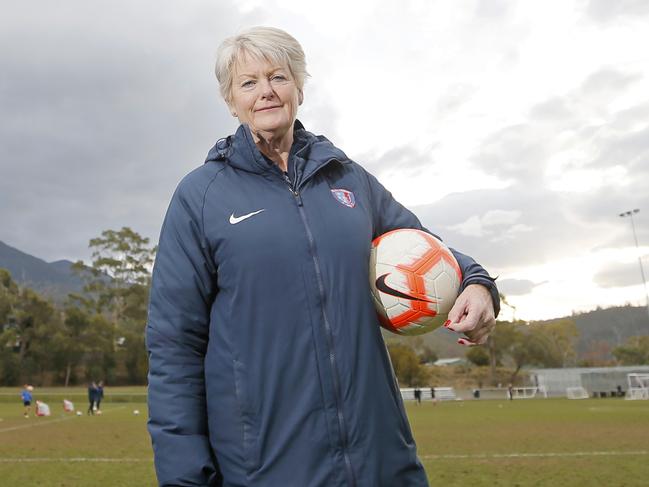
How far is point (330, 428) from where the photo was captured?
182 centimetres

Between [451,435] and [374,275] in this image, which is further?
[451,435]

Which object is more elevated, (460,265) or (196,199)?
(196,199)

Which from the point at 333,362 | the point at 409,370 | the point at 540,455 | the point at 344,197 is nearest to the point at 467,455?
the point at 540,455

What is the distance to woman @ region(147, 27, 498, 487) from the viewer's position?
1.83 metres

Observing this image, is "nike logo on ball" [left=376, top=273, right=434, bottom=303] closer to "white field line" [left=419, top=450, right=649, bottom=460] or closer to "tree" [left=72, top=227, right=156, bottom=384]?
"white field line" [left=419, top=450, right=649, bottom=460]

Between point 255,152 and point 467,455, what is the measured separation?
1128 centimetres

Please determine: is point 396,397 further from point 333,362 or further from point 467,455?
point 467,455

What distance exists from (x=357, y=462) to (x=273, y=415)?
265mm

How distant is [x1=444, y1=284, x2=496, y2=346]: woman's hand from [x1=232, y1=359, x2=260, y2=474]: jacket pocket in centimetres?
67

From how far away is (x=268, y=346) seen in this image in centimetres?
187

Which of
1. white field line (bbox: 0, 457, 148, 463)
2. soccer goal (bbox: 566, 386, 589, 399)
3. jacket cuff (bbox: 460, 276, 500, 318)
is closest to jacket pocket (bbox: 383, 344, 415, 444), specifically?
jacket cuff (bbox: 460, 276, 500, 318)

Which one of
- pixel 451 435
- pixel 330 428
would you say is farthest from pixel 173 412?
pixel 451 435

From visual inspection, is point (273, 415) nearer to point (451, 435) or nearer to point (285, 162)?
point (285, 162)

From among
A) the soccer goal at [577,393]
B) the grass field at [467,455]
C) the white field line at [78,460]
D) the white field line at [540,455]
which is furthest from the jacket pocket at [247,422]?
the soccer goal at [577,393]
